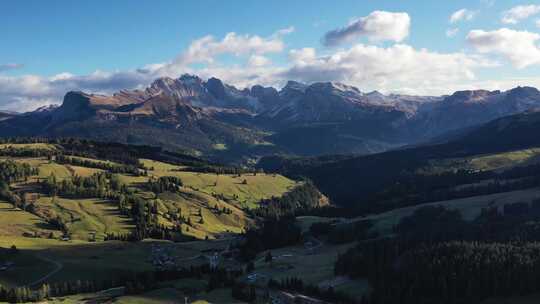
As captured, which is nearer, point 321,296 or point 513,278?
point 513,278

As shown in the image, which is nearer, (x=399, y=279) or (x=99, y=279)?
(x=399, y=279)

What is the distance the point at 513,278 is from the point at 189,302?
9435 cm

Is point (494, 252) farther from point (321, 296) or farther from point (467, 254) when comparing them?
point (321, 296)

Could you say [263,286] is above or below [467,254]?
below

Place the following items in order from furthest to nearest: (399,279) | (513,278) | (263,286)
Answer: (263,286), (399,279), (513,278)

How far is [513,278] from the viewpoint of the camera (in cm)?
15375

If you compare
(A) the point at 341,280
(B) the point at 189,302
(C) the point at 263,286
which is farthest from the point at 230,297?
(A) the point at 341,280

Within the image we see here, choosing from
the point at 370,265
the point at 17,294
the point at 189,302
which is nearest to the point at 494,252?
the point at 370,265

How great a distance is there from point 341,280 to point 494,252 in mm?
50662

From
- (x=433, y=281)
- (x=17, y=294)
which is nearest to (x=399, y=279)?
(x=433, y=281)

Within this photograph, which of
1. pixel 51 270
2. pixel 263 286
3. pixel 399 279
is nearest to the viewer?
pixel 399 279

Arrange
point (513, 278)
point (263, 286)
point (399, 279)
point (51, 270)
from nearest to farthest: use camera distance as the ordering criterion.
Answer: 1. point (513, 278)
2. point (399, 279)
3. point (263, 286)
4. point (51, 270)

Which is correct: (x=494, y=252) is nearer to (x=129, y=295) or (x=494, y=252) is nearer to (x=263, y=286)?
(x=263, y=286)

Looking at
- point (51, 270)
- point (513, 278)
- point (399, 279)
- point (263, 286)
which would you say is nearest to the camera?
point (513, 278)
